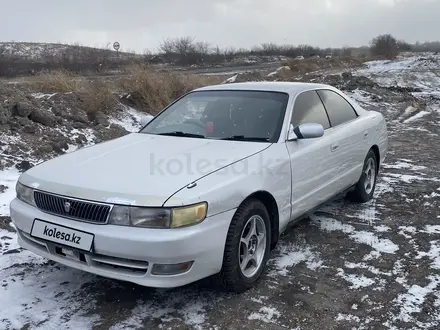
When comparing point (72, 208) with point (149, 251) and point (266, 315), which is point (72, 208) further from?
point (266, 315)

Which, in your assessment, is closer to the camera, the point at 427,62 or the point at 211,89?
the point at 211,89

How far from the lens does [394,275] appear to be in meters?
3.80

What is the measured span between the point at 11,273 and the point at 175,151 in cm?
163

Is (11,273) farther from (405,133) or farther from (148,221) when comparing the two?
(405,133)

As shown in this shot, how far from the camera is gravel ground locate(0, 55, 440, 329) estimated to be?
3.13 m

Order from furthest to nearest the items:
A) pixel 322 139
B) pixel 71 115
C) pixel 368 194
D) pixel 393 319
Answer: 1. pixel 71 115
2. pixel 368 194
3. pixel 322 139
4. pixel 393 319

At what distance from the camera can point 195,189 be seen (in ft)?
10.0

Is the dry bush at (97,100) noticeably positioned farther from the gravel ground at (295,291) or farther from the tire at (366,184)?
the tire at (366,184)

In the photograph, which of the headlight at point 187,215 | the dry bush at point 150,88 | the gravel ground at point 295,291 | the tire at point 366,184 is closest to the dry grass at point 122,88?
the dry bush at point 150,88

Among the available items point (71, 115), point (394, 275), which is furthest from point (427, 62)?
point (394, 275)

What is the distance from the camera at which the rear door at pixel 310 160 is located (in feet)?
13.2

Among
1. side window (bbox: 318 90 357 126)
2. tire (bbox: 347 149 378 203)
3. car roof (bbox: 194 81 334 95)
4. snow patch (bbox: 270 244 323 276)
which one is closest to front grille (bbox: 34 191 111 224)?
snow patch (bbox: 270 244 323 276)

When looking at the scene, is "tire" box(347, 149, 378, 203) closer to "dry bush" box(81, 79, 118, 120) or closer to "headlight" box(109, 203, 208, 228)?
"headlight" box(109, 203, 208, 228)

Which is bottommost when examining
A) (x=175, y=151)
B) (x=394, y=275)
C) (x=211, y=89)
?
(x=394, y=275)
